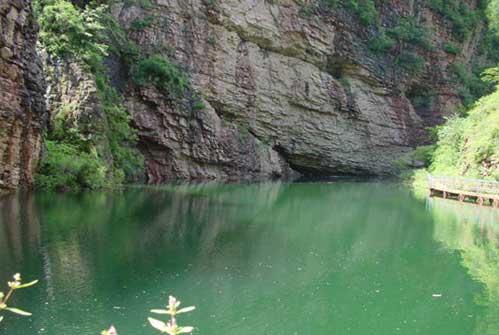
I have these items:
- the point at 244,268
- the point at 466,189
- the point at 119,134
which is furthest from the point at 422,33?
the point at 244,268

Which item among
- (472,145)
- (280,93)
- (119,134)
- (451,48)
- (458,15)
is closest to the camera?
(119,134)

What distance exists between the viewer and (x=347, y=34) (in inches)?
1693

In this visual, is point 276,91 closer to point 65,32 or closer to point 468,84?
Answer: point 65,32

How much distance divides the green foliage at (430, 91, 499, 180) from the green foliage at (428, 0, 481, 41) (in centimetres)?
1684

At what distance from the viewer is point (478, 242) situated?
49.3 ft

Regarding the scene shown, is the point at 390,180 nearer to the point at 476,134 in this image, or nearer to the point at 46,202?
the point at 476,134

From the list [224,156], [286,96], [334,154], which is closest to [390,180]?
[334,154]

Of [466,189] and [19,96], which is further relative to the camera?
[466,189]

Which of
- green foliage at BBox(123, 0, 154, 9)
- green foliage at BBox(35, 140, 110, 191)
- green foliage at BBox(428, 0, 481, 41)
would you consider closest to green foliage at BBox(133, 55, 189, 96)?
green foliage at BBox(123, 0, 154, 9)

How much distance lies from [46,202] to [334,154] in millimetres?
29150

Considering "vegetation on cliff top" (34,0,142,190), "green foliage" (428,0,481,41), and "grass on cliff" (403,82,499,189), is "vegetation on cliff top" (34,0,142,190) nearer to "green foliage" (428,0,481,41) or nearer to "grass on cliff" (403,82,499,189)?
"grass on cliff" (403,82,499,189)

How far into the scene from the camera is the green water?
7.59 m

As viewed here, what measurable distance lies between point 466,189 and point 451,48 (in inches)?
1023

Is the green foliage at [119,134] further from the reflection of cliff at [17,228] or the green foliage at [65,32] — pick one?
the reflection of cliff at [17,228]
